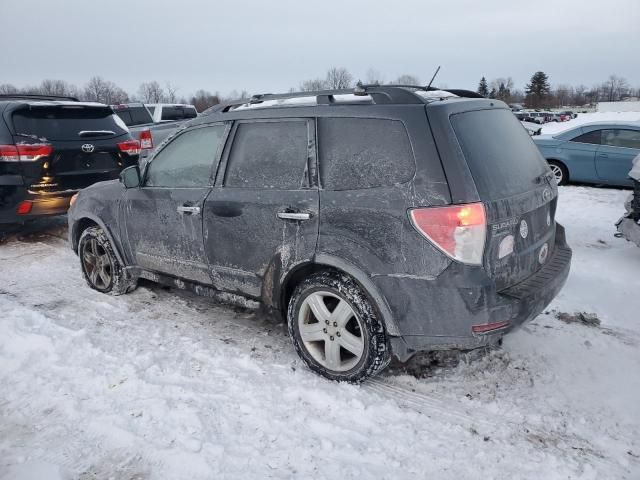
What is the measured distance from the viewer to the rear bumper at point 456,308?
2643mm

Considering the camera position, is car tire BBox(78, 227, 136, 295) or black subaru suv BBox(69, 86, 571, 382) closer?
black subaru suv BBox(69, 86, 571, 382)

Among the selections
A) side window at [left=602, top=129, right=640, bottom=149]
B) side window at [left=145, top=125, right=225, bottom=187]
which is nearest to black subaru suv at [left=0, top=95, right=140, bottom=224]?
side window at [left=145, top=125, right=225, bottom=187]

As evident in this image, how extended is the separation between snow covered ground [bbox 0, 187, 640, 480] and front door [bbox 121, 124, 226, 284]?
1.73 feet

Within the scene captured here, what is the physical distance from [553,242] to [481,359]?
100 cm

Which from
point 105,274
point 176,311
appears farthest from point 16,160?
point 176,311

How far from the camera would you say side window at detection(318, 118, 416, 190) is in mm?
2803

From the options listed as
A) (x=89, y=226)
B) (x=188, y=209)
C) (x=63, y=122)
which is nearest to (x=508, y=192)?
(x=188, y=209)

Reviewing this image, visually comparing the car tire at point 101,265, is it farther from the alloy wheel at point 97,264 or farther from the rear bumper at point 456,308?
the rear bumper at point 456,308

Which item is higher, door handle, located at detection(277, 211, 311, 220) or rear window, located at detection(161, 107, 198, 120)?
rear window, located at detection(161, 107, 198, 120)

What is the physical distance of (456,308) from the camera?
267 centimetres

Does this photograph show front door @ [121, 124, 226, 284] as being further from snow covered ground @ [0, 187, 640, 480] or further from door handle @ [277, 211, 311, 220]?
door handle @ [277, 211, 311, 220]

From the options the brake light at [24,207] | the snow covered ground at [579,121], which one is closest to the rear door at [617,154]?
the snow covered ground at [579,121]

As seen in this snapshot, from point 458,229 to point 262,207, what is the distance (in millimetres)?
1353

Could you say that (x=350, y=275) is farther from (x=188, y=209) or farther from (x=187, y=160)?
(x=187, y=160)
